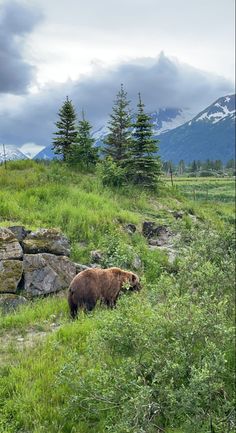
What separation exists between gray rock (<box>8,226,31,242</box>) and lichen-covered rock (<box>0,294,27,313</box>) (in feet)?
7.17

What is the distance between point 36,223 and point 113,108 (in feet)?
39.8

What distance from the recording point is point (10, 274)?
36.1ft

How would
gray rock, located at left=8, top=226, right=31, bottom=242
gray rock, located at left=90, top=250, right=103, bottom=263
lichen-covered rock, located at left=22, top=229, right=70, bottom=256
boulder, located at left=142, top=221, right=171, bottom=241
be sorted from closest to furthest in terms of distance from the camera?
lichen-covered rock, located at left=22, top=229, right=70, bottom=256, gray rock, located at left=8, top=226, right=31, bottom=242, gray rock, located at left=90, top=250, right=103, bottom=263, boulder, located at left=142, top=221, right=171, bottom=241

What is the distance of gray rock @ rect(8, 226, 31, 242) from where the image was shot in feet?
40.6

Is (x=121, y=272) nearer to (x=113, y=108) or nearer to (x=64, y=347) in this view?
(x=64, y=347)

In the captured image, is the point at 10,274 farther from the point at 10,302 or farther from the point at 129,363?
the point at 129,363

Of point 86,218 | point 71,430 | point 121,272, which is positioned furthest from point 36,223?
point 71,430

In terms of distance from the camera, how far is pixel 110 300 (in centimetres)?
1016

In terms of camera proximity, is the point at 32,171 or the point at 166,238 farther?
the point at 32,171

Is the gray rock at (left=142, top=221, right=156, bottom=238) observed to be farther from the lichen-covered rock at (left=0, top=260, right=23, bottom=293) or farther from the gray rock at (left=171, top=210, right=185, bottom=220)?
the lichen-covered rock at (left=0, top=260, right=23, bottom=293)

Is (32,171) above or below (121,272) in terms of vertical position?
above

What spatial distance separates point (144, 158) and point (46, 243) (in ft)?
37.8

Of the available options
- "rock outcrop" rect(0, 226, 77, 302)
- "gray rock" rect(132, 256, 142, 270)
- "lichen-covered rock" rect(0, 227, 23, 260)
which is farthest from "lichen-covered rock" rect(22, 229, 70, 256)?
"gray rock" rect(132, 256, 142, 270)

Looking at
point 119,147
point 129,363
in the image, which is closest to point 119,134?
point 119,147
